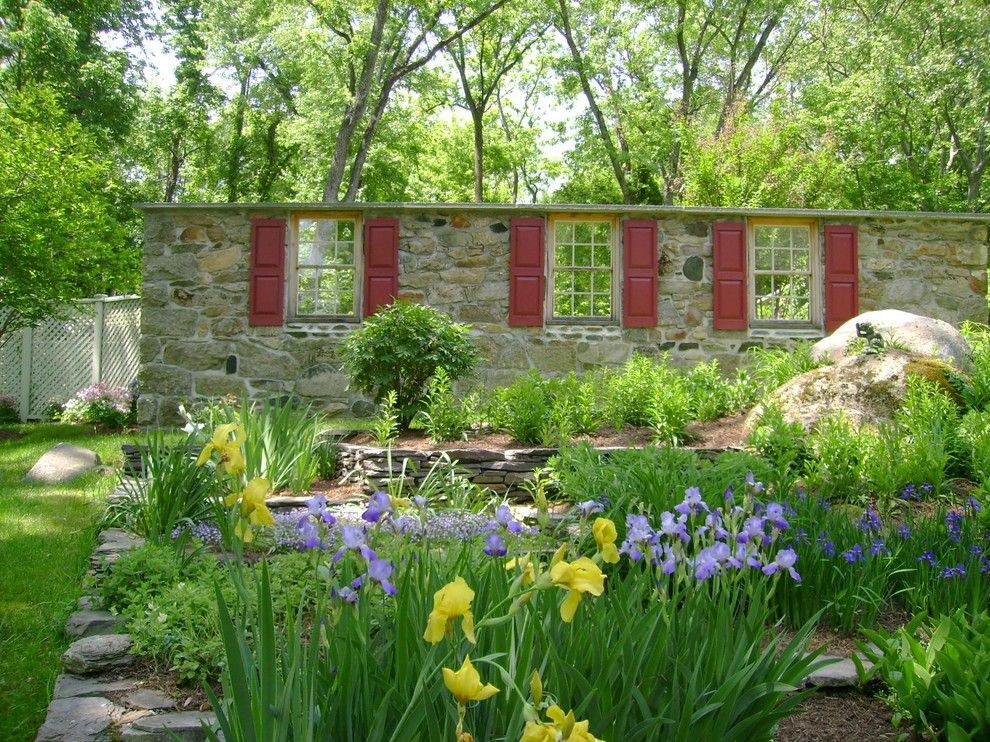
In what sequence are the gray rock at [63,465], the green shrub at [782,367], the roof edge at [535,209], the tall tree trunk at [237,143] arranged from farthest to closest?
the tall tree trunk at [237,143]
the roof edge at [535,209]
the green shrub at [782,367]
the gray rock at [63,465]

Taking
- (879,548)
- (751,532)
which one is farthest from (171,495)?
(879,548)

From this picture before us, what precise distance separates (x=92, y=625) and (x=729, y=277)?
7.90 meters

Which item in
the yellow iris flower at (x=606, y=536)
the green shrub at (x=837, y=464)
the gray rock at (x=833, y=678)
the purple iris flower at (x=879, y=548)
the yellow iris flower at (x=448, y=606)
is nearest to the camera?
the yellow iris flower at (x=448, y=606)

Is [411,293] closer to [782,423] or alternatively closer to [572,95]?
[782,423]

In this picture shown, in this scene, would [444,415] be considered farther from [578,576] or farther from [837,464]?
[578,576]

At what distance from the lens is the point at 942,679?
7.80 ft

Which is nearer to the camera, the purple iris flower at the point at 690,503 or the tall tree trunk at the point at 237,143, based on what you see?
the purple iris flower at the point at 690,503

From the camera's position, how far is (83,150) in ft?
33.2

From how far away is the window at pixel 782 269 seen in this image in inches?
395

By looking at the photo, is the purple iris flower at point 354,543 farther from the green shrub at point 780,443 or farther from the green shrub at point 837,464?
the green shrub at point 780,443

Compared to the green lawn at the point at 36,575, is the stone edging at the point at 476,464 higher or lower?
higher

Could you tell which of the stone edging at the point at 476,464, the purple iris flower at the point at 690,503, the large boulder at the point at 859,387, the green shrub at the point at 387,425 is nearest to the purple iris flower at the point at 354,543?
the purple iris flower at the point at 690,503

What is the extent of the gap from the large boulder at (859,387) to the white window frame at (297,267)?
15.8 feet

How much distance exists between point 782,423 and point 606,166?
1655 cm
